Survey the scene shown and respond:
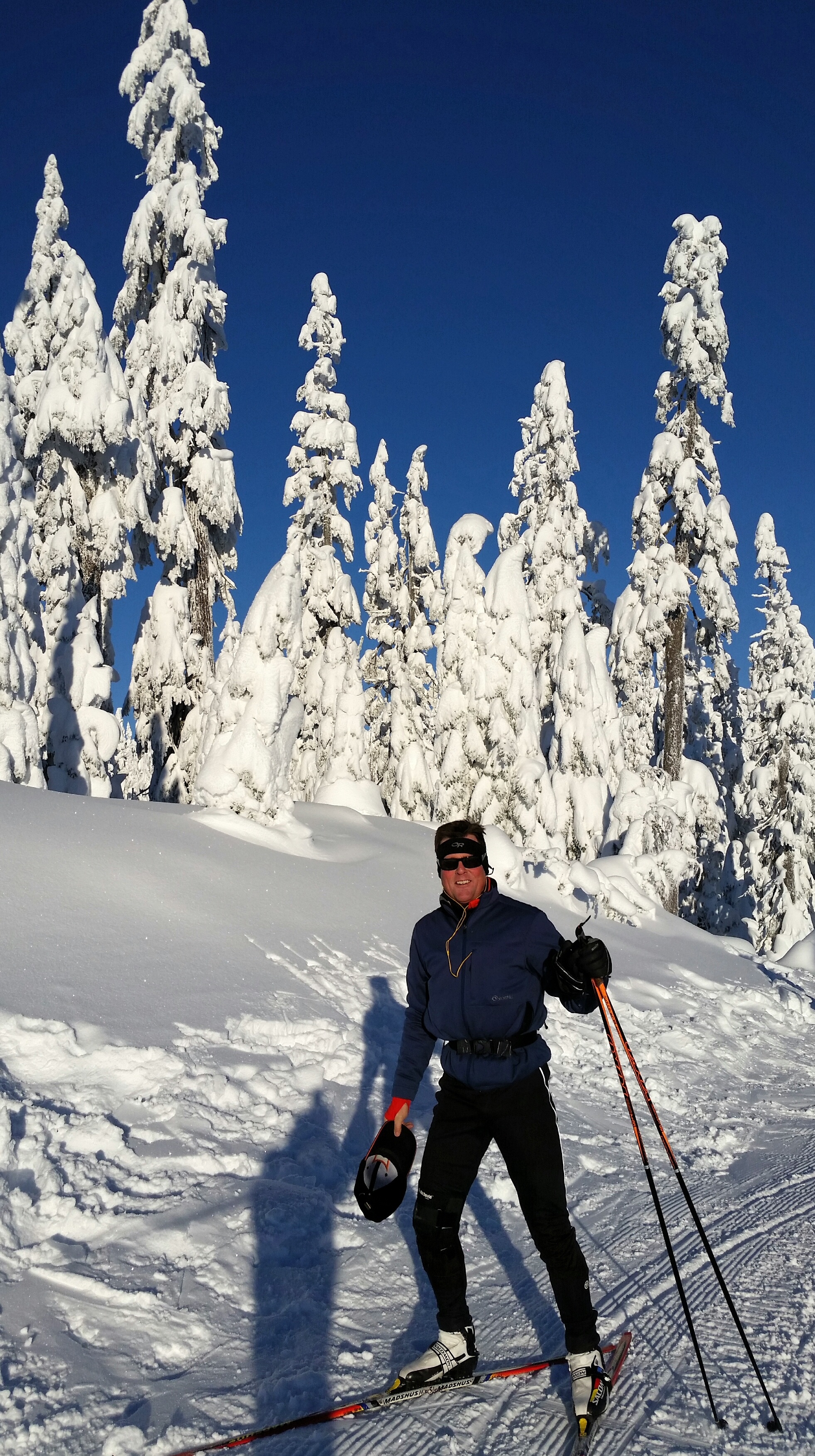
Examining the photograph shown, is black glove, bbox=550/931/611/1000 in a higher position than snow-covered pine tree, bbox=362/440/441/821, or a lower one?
lower

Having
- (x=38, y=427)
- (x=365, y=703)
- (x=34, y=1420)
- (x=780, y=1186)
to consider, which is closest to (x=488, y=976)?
(x=34, y=1420)

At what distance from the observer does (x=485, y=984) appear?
3.50 meters

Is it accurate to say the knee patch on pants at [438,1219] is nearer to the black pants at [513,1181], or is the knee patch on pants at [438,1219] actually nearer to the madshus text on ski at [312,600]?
the black pants at [513,1181]

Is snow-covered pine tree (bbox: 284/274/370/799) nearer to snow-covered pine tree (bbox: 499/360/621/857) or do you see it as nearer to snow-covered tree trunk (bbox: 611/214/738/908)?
snow-covered pine tree (bbox: 499/360/621/857)

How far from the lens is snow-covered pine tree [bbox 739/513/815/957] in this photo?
26.4 metres

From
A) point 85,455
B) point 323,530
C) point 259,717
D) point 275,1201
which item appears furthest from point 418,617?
point 275,1201

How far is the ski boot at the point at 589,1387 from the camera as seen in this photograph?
10.4 feet

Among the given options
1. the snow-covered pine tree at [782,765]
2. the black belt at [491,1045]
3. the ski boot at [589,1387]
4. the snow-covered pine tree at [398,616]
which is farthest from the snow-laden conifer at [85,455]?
the snow-covered pine tree at [782,765]

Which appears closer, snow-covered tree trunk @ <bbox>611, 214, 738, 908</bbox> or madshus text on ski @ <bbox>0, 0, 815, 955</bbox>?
madshus text on ski @ <bbox>0, 0, 815, 955</bbox>

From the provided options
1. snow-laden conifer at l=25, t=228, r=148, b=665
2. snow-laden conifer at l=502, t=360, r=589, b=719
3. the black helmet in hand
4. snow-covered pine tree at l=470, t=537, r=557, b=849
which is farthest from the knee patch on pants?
snow-laden conifer at l=502, t=360, r=589, b=719

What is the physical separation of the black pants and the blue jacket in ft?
0.34

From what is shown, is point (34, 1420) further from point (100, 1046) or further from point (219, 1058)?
point (219, 1058)

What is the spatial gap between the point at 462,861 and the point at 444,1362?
195 centimetres

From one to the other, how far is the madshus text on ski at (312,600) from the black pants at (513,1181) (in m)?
10.4
